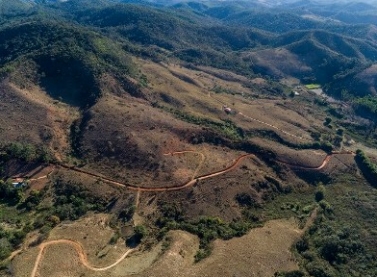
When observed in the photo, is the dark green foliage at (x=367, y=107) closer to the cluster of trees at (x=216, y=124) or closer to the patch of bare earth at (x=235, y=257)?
the cluster of trees at (x=216, y=124)

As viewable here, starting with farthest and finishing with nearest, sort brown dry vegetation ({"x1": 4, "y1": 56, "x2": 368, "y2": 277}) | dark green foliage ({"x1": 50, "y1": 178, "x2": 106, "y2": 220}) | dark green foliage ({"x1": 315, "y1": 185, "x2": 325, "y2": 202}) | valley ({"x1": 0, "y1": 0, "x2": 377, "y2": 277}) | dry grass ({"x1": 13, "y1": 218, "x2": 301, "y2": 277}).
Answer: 1. dark green foliage ({"x1": 315, "y1": 185, "x2": 325, "y2": 202})
2. dark green foliage ({"x1": 50, "y1": 178, "x2": 106, "y2": 220})
3. valley ({"x1": 0, "y1": 0, "x2": 377, "y2": 277})
4. brown dry vegetation ({"x1": 4, "y1": 56, "x2": 368, "y2": 277})
5. dry grass ({"x1": 13, "y1": 218, "x2": 301, "y2": 277})

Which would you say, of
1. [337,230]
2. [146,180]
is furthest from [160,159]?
[337,230]

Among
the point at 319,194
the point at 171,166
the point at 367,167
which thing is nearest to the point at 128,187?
the point at 171,166

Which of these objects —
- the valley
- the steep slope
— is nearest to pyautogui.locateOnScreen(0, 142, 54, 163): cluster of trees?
the valley

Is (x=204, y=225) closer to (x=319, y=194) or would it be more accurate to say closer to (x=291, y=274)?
(x=291, y=274)

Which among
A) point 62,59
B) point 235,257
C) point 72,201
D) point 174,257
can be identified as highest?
point 62,59

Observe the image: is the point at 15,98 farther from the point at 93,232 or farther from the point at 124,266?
the point at 124,266

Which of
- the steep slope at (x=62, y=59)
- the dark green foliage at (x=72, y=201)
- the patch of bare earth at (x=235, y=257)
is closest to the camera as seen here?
the patch of bare earth at (x=235, y=257)

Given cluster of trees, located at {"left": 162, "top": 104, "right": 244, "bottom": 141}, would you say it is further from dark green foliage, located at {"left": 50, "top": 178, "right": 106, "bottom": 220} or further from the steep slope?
dark green foliage, located at {"left": 50, "top": 178, "right": 106, "bottom": 220}

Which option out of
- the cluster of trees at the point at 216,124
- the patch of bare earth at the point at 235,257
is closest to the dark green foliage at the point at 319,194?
the patch of bare earth at the point at 235,257
